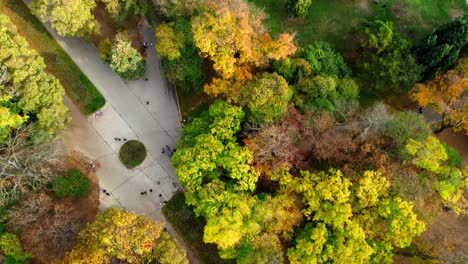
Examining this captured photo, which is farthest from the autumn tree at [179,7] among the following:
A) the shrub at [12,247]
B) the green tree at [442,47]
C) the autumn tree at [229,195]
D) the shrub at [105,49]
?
the shrub at [12,247]

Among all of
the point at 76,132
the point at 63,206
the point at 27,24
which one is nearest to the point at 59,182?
the point at 63,206

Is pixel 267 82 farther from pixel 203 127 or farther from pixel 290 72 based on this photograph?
pixel 203 127

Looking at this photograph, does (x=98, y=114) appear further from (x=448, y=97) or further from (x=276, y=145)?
(x=448, y=97)

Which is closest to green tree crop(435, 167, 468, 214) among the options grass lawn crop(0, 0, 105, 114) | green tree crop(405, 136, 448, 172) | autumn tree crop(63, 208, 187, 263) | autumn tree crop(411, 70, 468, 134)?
green tree crop(405, 136, 448, 172)

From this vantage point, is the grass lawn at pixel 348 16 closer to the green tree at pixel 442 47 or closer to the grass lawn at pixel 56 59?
the green tree at pixel 442 47

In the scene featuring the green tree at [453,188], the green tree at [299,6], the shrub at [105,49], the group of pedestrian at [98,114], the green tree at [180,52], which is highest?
the shrub at [105,49]
